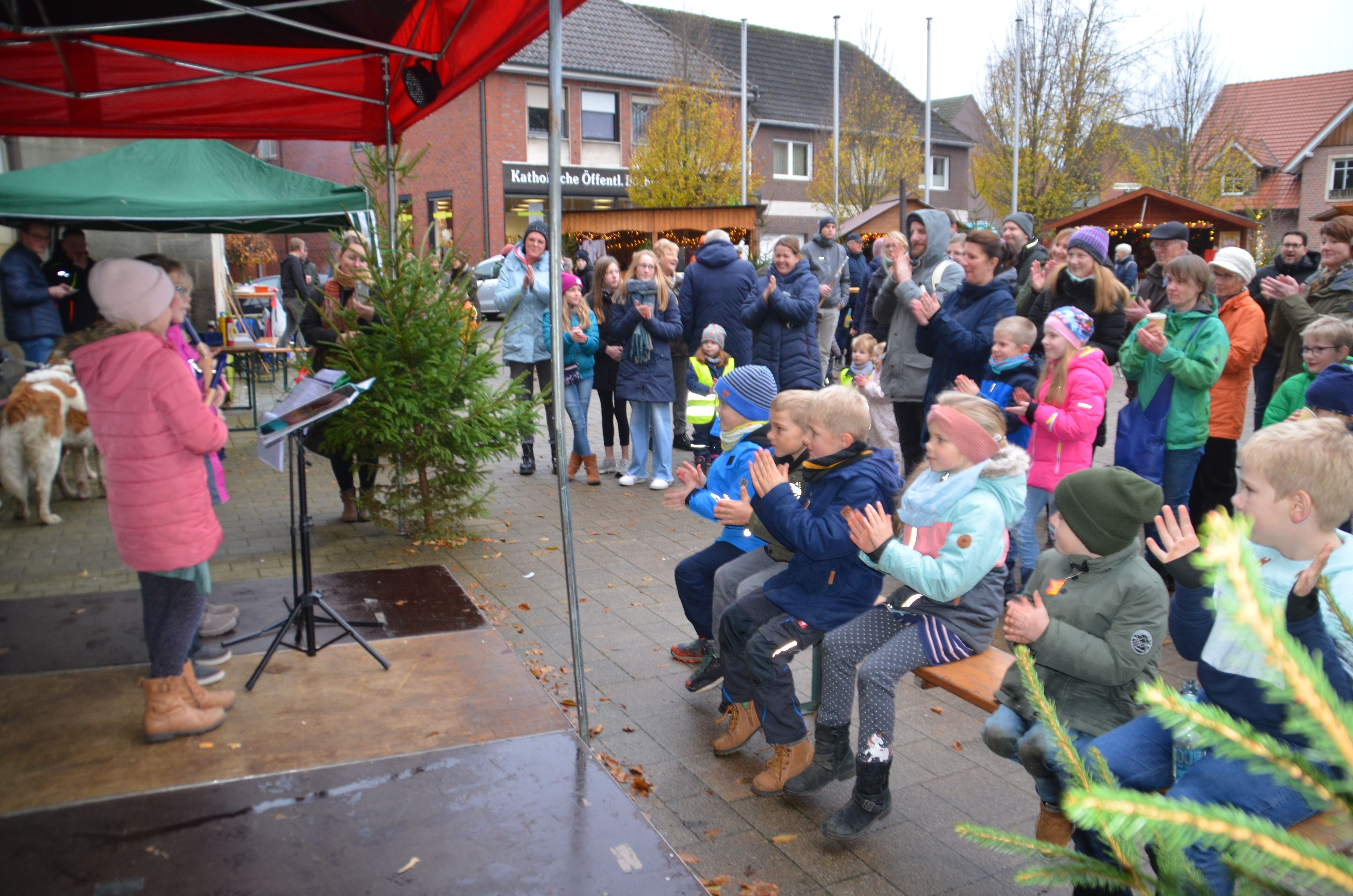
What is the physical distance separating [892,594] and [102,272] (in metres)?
3.45

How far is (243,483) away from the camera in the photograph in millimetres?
9305

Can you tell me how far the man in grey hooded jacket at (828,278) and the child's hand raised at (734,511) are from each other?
778cm

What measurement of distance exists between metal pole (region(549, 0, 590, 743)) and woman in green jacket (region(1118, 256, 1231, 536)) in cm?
354

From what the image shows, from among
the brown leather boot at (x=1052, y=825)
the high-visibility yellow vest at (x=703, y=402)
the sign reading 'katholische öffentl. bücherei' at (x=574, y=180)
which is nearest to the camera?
the brown leather boot at (x=1052, y=825)

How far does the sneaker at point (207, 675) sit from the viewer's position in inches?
177

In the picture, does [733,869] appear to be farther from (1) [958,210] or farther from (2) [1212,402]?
(1) [958,210]

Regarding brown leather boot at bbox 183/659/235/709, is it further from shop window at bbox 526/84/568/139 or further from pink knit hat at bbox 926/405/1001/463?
shop window at bbox 526/84/568/139

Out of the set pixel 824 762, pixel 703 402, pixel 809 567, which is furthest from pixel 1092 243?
pixel 824 762

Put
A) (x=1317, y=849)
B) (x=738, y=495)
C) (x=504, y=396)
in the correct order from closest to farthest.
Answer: (x=1317, y=849), (x=738, y=495), (x=504, y=396)

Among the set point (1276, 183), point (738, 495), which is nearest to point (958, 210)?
point (1276, 183)

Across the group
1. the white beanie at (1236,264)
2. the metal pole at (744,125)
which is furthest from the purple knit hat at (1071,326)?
the metal pole at (744,125)

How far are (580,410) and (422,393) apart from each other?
8.01ft

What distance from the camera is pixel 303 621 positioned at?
5.07 meters

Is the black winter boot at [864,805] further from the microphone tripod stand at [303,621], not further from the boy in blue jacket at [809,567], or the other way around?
the microphone tripod stand at [303,621]
